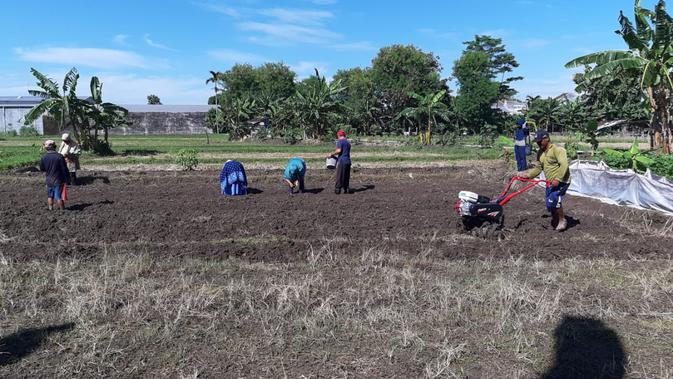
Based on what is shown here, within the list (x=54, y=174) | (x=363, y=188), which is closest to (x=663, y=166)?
(x=363, y=188)

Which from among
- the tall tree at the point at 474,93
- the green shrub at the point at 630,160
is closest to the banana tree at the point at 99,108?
the green shrub at the point at 630,160

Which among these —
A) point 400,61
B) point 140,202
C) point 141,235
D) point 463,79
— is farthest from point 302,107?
point 141,235

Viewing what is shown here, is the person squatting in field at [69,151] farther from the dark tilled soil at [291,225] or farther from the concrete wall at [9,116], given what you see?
the concrete wall at [9,116]

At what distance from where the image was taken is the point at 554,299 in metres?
5.13

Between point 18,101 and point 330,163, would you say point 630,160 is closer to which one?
point 330,163

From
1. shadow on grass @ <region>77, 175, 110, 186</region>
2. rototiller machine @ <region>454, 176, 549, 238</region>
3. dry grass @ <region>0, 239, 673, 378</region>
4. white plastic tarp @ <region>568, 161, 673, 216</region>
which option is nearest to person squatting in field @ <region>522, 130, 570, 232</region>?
rototiller machine @ <region>454, 176, 549, 238</region>

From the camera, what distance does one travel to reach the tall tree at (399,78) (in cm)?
5241

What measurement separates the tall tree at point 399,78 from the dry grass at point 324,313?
46.0m

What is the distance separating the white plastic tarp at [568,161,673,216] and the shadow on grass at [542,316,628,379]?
21.6ft

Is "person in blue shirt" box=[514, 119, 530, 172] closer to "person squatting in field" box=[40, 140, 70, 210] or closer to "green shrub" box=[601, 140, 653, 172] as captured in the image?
"green shrub" box=[601, 140, 653, 172]

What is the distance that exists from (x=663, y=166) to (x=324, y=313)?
1039 cm

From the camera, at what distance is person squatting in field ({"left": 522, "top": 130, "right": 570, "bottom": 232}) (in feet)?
26.4

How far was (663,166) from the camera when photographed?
38.3ft

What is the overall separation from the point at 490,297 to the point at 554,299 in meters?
0.64
